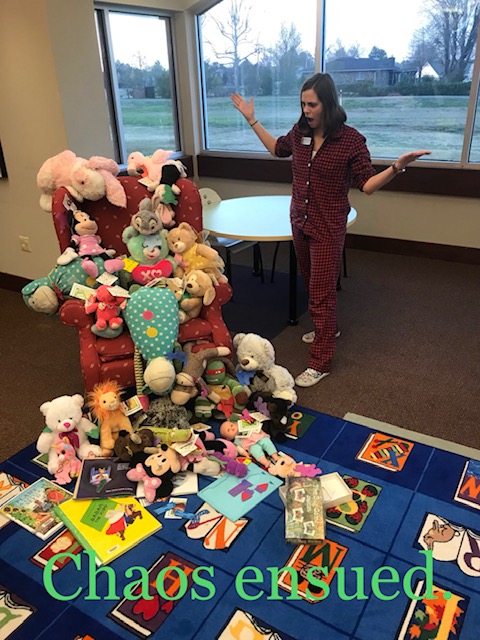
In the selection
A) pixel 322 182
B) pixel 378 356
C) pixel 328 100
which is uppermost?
pixel 328 100

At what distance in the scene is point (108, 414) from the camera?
2.14 meters

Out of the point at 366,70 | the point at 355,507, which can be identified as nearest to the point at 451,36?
the point at 366,70

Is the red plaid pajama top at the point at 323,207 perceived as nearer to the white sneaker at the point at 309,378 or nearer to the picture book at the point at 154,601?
the white sneaker at the point at 309,378

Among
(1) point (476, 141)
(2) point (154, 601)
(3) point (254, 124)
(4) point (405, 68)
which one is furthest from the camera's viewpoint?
(4) point (405, 68)

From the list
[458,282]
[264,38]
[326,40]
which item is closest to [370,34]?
[326,40]

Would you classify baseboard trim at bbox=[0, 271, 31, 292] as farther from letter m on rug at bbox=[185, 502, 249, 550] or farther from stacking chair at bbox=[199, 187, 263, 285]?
letter m on rug at bbox=[185, 502, 249, 550]

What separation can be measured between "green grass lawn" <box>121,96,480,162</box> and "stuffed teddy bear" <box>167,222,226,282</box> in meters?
2.38

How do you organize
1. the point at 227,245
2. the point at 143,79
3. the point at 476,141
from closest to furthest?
the point at 227,245 → the point at 476,141 → the point at 143,79

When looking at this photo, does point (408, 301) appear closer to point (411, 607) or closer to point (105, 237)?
point (105, 237)

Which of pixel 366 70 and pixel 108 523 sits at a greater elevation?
pixel 366 70

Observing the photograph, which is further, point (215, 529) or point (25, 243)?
point (25, 243)

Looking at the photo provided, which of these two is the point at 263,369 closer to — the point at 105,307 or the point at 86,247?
the point at 105,307

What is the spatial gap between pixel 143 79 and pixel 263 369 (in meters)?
3.22

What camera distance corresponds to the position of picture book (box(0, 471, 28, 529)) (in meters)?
2.00
